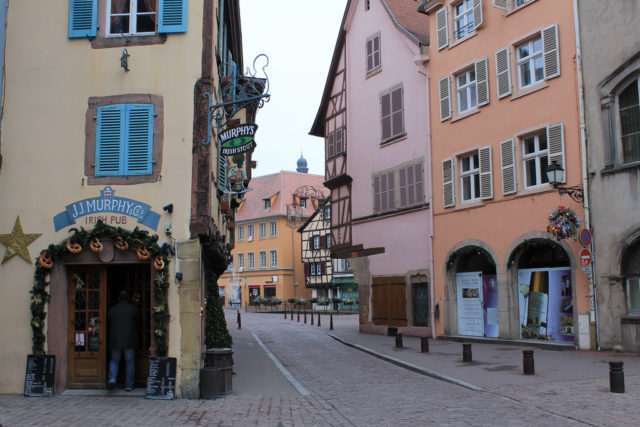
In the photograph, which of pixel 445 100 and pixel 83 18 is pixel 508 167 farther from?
pixel 83 18

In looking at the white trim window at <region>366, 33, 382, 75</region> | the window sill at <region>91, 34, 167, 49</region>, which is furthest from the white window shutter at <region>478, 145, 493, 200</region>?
the window sill at <region>91, 34, 167, 49</region>

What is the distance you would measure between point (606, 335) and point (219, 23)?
483 inches

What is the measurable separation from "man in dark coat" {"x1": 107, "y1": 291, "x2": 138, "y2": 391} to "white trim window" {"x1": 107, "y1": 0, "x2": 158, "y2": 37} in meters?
5.07

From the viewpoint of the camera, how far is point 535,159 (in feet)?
63.2

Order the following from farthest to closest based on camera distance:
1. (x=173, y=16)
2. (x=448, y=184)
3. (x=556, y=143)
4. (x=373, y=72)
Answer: (x=373, y=72) < (x=448, y=184) < (x=556, y=143) < (x=173, y=16)

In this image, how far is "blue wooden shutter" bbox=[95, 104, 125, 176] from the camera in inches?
465

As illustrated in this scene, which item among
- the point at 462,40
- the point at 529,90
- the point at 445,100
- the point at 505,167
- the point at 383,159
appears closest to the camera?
the point at 529,90

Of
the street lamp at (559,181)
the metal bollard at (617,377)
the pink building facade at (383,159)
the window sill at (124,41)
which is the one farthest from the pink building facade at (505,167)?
the window sill at (124,41)

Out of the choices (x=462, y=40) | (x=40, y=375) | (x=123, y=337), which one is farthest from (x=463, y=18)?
(x=40, y=375)

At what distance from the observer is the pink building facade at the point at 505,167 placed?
59.5 feet

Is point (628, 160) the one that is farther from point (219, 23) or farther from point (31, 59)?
point (31, 59)

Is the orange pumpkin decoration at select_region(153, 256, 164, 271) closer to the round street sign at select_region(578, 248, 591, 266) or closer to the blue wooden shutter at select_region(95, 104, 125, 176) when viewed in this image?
the blue wooden shutter at select_region(95, 104, 125, 176)

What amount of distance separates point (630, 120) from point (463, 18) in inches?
324

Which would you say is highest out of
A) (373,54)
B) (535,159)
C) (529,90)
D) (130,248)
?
(373,54)
